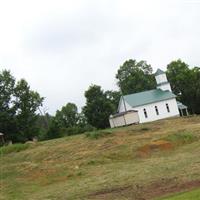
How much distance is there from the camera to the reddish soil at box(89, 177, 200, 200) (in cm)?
1834

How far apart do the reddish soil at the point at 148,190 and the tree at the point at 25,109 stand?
4296 cm

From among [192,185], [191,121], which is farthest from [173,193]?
[191,121]

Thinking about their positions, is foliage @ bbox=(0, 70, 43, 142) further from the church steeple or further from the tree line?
the church steeple

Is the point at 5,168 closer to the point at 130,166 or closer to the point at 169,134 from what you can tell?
the point at 130,166

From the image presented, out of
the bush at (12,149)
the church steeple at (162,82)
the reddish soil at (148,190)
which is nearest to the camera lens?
the reddish soil at (148,190)

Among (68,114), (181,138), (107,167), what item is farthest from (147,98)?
(107,167)

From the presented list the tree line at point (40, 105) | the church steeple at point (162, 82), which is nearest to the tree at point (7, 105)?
the tree line at point (40, 105)

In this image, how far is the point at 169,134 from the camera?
127ft

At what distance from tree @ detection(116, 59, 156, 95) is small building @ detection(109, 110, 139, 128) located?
862 inches

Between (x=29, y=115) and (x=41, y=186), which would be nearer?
(x=41, y=186)

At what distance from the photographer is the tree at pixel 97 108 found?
6631 cm

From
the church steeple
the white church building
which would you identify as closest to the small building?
the white church building

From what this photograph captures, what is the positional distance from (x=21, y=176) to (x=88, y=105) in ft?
117

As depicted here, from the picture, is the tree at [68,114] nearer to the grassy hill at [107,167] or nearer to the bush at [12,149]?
the grassy hill at [107,167]
